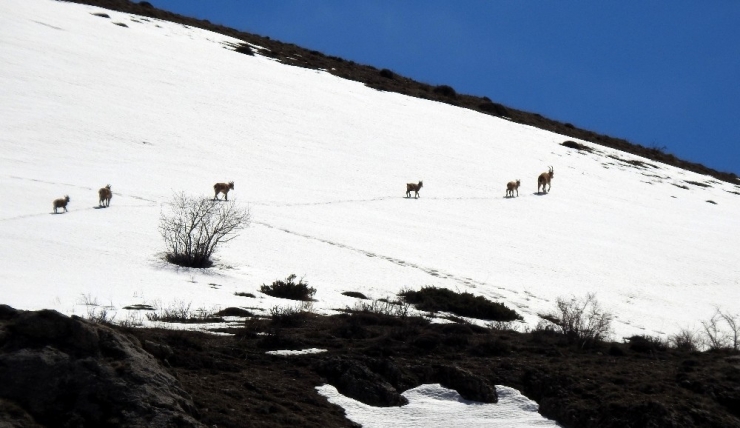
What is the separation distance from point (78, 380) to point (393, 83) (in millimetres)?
47575

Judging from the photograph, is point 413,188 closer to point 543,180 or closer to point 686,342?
point 543,180

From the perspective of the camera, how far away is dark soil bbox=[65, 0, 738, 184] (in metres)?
51.1

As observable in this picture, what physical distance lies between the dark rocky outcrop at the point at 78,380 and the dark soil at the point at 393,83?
1629 inches

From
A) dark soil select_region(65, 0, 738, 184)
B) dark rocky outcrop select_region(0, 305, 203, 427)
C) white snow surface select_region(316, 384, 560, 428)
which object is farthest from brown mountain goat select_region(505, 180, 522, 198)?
dark rocky outcrop select_region(0, 305, 203, 427)

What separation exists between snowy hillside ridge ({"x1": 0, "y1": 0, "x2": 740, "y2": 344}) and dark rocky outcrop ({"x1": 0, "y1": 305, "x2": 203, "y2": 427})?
5195 mm

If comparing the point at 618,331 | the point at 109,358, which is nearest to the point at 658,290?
the point at 618,331

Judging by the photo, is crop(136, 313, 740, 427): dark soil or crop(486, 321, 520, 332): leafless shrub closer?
crop(136, 313, 740, 427): dark soil

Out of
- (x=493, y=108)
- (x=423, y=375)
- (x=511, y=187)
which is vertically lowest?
(x=423, y=375)

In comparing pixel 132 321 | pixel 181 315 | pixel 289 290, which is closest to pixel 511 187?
pixel 289 290

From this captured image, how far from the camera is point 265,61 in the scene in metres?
47.4

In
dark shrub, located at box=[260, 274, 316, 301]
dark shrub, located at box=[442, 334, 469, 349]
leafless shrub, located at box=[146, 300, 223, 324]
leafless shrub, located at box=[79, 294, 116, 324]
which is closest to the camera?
leafless shrub, located at box=[79, 294, 116, 324]

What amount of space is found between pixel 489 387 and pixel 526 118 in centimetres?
4610

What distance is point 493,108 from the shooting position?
52.8 m

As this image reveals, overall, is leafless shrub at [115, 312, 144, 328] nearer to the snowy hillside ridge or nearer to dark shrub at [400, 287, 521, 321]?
the snowy hillside ridge
